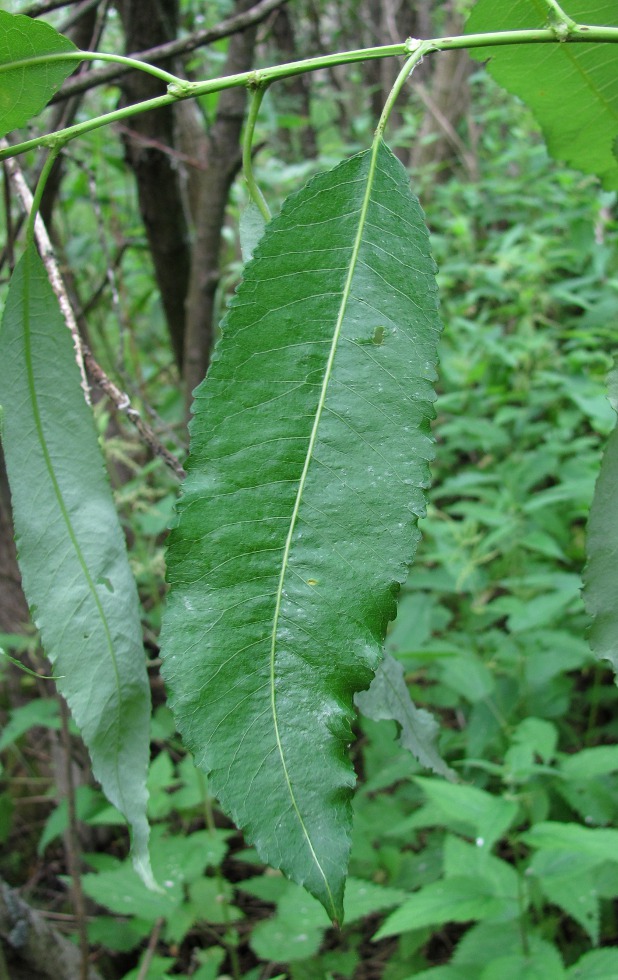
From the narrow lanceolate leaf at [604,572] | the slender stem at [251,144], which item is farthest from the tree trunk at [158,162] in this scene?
the narrow lanceolate leaf at [604,572]

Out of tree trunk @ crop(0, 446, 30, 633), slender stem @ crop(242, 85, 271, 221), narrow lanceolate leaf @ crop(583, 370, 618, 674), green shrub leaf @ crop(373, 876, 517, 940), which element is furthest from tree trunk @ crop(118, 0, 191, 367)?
green shrub leaf @ crop(373, 876, 517, 940)

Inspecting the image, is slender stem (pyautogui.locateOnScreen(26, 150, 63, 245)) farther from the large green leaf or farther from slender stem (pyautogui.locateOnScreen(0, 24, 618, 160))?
the large green leaf

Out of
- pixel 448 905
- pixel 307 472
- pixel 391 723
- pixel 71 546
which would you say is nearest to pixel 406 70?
pixel 307 472

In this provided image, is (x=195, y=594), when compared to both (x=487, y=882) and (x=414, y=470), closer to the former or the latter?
(x=414, y=470)

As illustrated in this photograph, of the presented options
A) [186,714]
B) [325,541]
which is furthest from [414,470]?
[186,714]

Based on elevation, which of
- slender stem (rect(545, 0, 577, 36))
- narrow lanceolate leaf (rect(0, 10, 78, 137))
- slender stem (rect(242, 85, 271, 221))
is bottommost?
slender stem (rect(242, 85, 271, 221))

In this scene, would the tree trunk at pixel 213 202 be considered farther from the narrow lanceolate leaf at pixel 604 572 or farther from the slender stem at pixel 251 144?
the narrow lanceolate leaf at pixel 604 572

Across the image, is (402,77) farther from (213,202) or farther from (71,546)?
(213,202)
